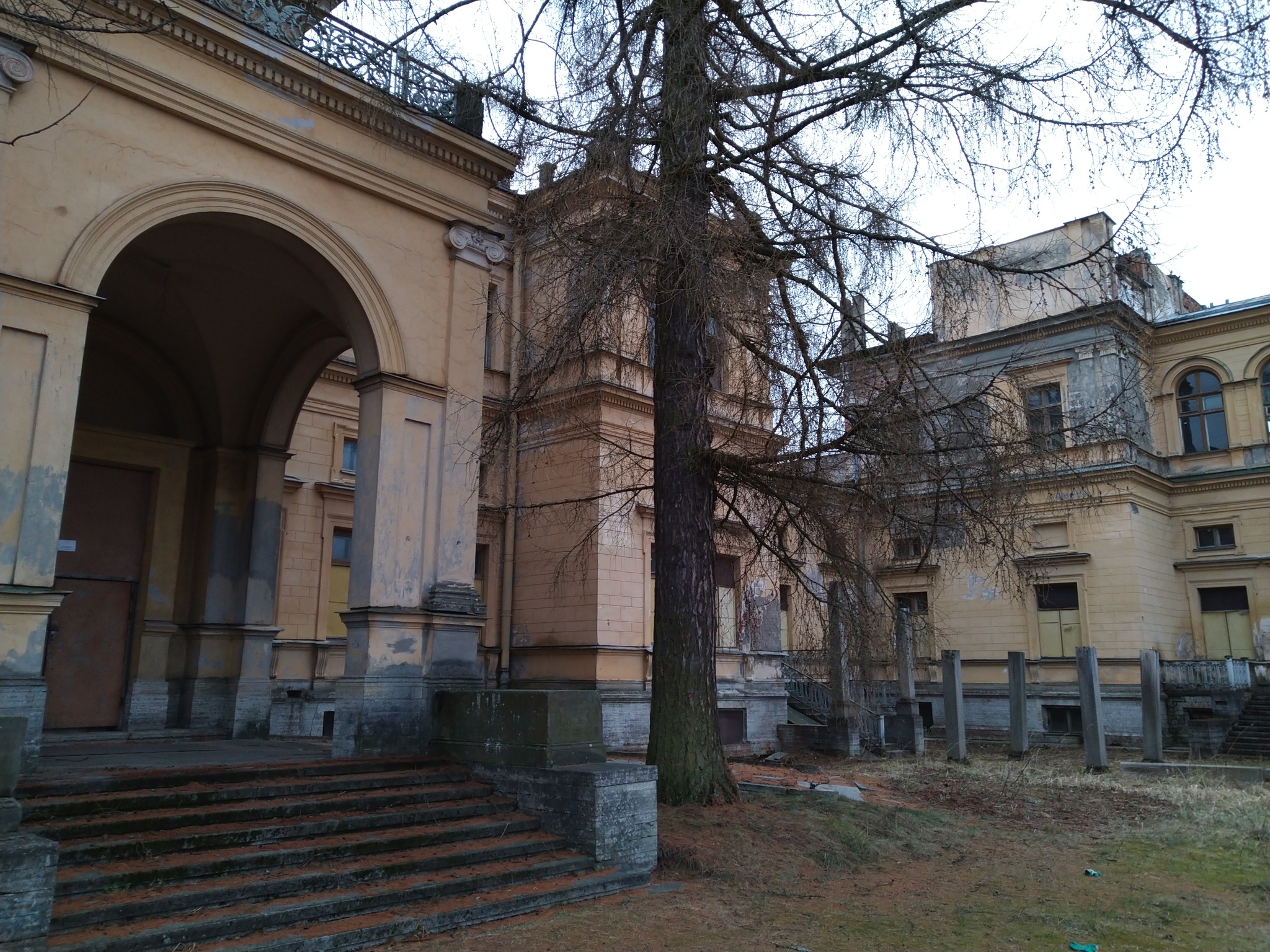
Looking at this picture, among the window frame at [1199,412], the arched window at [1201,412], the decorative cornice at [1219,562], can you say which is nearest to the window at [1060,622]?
the decorative cornice at [1219,562]

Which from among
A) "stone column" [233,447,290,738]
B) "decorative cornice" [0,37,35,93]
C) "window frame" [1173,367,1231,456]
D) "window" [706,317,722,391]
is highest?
"window frame" [1173,367,1231,456]

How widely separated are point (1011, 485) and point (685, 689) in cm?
386

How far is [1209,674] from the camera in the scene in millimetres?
24656

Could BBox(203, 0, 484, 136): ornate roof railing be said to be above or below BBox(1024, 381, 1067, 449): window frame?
above

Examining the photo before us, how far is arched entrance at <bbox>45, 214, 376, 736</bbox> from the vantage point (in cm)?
1125

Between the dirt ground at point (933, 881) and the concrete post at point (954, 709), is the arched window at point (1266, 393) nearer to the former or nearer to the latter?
the concrete post at point (954, 709)

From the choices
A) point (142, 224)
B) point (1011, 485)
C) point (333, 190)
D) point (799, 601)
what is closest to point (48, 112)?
point (142, 224)

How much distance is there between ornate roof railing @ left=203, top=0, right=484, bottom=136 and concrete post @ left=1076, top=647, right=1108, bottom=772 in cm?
1429

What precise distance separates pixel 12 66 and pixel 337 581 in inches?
455

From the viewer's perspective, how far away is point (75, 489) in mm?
11641

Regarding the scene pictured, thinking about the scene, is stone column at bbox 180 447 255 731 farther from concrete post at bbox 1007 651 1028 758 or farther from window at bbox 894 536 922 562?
concrete post at bbox 1007 651 1028 758

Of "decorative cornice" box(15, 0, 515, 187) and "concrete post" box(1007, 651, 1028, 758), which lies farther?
"concrete post" box(1007, 651, 1028, 758)

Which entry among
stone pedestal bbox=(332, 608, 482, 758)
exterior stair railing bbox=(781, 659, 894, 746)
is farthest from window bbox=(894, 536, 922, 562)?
exterior stair railing bbox=(781, 659, 894, 746)

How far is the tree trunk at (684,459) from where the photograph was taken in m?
8.80
